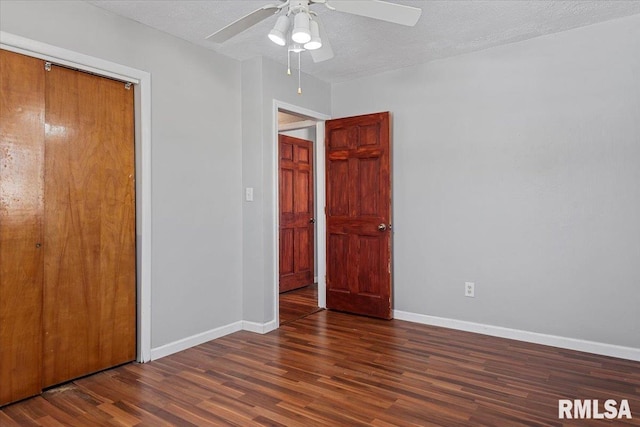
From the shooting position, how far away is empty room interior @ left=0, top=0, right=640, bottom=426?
93.4 inches

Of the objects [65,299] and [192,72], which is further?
[192,72]

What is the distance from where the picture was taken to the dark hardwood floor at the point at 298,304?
4.21 metres

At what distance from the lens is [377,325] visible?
12.7 feet

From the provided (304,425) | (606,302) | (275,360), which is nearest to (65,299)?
(275,360)

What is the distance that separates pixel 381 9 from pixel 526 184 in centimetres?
211

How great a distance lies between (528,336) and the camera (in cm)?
335

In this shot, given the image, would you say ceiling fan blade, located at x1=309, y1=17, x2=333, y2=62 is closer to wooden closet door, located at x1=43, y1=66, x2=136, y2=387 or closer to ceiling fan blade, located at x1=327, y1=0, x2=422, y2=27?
ceiling fan blade, located at x1=327, y1=0, x2=422, y2=27

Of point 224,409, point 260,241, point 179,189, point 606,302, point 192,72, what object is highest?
point 192,72

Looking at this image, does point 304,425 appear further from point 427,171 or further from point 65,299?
point 427,171

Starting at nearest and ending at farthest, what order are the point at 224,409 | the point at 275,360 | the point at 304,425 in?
the point at 304,425 → the point at 224,409 → the point at 275,360

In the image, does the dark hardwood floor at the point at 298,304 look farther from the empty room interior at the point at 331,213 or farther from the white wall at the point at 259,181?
the white wall at the point at 259,181

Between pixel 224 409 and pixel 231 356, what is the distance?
2.67ft

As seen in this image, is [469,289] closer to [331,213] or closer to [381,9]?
[331,213]

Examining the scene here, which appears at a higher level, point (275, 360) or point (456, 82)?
point (456, 82)
